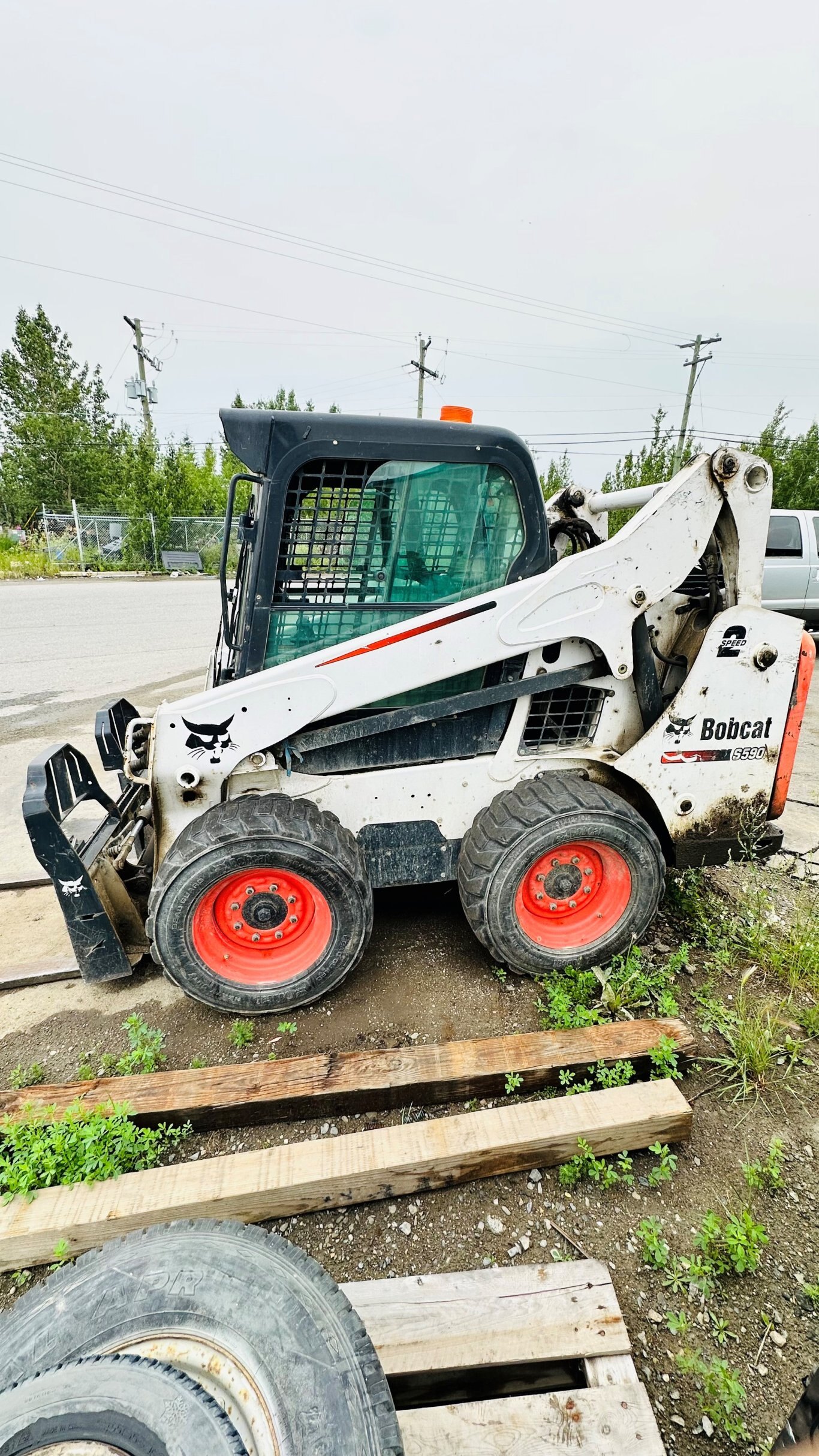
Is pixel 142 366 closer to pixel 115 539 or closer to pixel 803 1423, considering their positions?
pixel 115 539

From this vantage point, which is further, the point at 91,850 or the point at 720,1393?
the point at 91,850

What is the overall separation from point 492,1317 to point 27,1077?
1919 mm

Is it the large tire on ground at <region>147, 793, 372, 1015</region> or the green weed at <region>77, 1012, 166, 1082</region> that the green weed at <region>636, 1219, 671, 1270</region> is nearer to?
the large tire on ground at <region>147, 793, 372, 1015</region>

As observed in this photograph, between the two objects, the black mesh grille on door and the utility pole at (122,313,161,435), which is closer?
the black mesh grille on door

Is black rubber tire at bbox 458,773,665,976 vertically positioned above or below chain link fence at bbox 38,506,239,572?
below

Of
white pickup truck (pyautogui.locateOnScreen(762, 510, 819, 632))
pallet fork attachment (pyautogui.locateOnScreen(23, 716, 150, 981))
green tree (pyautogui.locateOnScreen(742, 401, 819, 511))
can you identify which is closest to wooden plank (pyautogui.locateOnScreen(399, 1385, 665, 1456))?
pallet fork attachment (pyautogui.locateOnScreen(23, 716, 150, 981))

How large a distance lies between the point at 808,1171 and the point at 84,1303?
215 centimetres

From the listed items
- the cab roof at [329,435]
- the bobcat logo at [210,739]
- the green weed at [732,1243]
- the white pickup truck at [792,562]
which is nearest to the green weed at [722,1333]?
the green weed at [732,1243]

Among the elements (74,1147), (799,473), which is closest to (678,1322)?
(74,1147)

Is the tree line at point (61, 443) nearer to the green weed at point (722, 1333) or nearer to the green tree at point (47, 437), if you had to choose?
the green tree at point (47, 437)

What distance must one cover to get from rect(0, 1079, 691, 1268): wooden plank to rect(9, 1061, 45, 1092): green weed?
2.04 feet

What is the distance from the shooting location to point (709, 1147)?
86.8 inches

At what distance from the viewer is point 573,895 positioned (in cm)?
296

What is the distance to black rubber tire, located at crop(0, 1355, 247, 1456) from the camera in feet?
3.17
